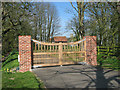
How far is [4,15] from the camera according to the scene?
11.9 m

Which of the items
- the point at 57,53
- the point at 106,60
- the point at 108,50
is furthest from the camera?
the point at 108,50

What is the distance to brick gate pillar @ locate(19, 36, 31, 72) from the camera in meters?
8.17

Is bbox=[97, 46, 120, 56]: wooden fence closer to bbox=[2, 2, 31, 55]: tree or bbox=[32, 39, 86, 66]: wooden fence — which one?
bbox=[32, 39, 86, 66]: wooden fence

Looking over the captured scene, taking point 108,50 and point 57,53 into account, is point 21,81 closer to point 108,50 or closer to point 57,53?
point 57,53

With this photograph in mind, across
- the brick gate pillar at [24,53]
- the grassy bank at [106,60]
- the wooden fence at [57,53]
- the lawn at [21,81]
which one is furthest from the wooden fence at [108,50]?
the lawn at [21,81]

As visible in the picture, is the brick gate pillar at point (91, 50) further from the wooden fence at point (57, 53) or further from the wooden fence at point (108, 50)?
the wooden fence at point (108, 50)

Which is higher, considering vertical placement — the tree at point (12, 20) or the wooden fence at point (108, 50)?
the tree at point (12, 20)

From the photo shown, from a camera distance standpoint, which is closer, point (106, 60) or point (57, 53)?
point (57, 53)

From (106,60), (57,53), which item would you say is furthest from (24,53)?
(106,60)

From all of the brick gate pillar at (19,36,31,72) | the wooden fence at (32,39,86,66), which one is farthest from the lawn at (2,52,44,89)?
the wooden fence at (32,39,86,66)

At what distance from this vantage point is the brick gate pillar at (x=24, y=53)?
26.8ft

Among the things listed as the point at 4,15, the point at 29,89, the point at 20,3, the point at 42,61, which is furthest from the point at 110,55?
the point at 4,15

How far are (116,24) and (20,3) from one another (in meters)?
8.93

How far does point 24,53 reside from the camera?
8.23 metres
